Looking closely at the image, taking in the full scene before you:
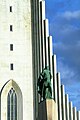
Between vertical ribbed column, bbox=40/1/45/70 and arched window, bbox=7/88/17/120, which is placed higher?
vertical ribbed column, bbox=40/1/45/70

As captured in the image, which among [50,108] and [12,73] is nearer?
[50,108]

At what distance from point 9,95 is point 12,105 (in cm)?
88

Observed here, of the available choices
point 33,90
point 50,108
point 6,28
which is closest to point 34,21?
point 6,28

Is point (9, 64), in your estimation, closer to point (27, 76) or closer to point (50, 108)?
point (27, 76)

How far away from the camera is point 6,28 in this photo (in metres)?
53.4

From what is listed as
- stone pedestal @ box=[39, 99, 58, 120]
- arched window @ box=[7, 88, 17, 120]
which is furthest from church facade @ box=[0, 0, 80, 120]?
stone pedestal @ box=[39, 99, 58, 120]

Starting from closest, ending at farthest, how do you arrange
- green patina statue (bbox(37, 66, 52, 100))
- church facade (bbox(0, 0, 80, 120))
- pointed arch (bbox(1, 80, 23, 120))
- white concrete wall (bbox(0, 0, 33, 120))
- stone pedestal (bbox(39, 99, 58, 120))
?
1. stone pedestal (bbox(39, 99, 58, 120))
2. green patina statue (bbox(37, 66, 52, 100))
3. church facade (bbox(0, 0, 80, 120))
4. pointed arch (bbox(1, 80, 23, 120))
5. white concrete wall (bbox(0, 0, 33, 120))

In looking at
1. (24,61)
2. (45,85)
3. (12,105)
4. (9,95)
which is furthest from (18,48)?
(45,85)

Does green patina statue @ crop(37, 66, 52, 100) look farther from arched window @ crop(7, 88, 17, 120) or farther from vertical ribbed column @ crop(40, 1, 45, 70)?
arched window @ crop(7, 88, 17, 120)

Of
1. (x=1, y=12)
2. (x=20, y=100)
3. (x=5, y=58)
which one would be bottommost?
(x=20, y=100)

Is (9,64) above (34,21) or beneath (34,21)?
beneath

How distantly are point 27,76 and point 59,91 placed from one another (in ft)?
10.3

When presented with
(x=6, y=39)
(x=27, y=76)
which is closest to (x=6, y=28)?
(x=6, y=39)

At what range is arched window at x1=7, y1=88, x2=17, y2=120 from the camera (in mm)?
51938
